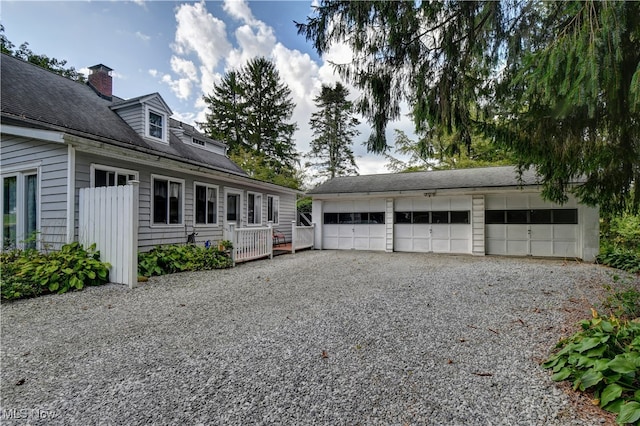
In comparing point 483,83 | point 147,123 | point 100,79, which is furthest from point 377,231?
point 100,79

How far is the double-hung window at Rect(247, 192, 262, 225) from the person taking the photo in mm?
11718

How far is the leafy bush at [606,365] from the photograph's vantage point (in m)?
1.89

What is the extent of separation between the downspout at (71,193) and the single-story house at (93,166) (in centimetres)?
2

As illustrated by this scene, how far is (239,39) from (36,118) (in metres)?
7.52

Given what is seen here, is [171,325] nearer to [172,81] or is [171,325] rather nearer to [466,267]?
[466,267]

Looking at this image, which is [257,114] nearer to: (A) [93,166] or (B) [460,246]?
(A) [93,166]

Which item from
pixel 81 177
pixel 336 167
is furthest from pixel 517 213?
pixel 336 167

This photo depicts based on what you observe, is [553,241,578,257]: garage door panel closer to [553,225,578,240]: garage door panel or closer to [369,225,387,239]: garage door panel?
[553,225,578,240]: garage door panel

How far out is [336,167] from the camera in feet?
81.7

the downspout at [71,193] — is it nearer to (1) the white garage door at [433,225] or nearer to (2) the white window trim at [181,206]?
(2) the white window trim at [181,206]

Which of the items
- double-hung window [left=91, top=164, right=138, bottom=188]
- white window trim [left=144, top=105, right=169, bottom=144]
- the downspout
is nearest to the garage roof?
white window trim [left=144, top=105, right=169, bottom=144]

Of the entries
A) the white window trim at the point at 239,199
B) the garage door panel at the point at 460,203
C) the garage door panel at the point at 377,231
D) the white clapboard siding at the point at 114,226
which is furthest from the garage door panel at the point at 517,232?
the white clapboard siding at the point at 114,226

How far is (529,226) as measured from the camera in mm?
10016

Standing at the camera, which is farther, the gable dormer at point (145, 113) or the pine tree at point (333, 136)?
the pine tree at point (333, 136)
